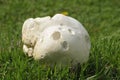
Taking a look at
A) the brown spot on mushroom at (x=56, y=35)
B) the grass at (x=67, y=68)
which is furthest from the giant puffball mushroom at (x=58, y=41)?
the grass at (x=67, y=68)

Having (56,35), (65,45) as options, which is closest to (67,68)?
(65,45)

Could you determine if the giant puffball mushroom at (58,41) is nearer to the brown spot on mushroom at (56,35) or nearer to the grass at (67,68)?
the brown spot on mushroom at (56,35)

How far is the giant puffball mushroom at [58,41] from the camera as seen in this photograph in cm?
366

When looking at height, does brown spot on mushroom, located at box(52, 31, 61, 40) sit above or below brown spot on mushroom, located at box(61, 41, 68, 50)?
above

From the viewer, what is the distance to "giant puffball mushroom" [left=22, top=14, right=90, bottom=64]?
3.66m

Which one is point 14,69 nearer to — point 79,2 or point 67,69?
point 67,69

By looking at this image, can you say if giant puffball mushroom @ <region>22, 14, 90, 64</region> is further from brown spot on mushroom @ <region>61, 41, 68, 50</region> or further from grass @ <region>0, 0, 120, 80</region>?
grass @ <region>0, 0, 120, 80</region>

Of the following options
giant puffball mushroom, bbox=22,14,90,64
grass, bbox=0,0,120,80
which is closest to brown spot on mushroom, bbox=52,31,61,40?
giant puffball mushroom, bbox=22,14,90,64

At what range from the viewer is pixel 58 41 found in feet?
12.0

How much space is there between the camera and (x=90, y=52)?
165 inches

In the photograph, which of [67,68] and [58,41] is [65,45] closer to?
[58,41]

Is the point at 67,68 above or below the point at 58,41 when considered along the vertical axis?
below

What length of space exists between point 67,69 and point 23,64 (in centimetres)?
45

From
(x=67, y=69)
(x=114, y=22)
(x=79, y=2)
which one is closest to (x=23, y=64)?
(x=67, y=69)
